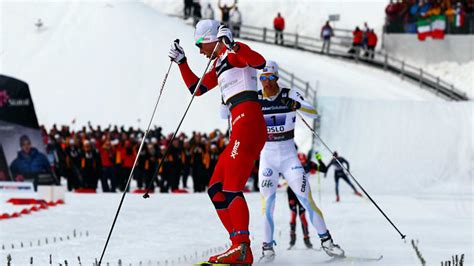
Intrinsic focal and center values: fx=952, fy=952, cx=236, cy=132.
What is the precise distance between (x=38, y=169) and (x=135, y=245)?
7.24 m

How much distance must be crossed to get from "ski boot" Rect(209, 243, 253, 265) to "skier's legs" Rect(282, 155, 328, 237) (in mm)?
2408

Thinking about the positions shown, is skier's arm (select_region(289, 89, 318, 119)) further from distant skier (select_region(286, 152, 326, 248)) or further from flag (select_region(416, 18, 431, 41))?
flag (select_region(416, 18, 431, 41))

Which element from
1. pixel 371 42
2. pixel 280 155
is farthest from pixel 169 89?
pixel 280 155

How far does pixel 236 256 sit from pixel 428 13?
37330mm

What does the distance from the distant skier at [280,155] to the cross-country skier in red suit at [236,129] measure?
6.26ft

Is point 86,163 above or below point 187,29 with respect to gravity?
below

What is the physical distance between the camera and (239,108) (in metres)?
8.78

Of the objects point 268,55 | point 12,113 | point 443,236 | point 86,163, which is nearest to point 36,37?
point 268,55

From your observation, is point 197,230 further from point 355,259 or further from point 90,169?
point 90,169

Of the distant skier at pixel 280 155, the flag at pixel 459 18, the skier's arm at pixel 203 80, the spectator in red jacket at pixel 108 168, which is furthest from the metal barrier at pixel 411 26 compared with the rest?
the skier's arm at pixel 203 80

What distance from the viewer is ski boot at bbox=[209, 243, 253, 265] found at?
8398 millimetres

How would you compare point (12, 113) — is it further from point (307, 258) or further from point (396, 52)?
point (396, 52)

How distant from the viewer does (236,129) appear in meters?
8.70

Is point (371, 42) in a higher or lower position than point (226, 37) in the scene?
higher
